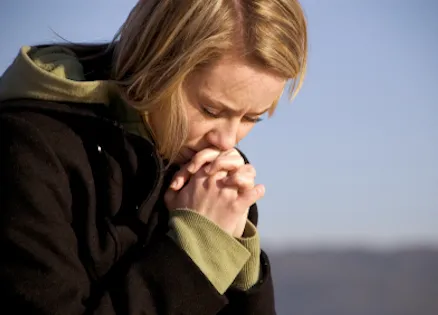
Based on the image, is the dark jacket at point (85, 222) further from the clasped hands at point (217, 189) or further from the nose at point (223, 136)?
the nose at point (223, 136)

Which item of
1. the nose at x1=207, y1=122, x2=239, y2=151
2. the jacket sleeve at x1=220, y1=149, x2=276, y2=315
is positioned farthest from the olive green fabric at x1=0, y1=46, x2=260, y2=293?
the nose at x1=207, y1=122, x2=239, y2=151

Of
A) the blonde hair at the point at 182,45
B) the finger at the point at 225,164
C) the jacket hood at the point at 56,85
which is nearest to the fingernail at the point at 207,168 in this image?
the finger at the point at 225,164

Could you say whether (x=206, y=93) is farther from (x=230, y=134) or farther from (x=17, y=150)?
(x=17, y=150)

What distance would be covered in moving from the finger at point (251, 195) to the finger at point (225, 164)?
84 millimetres

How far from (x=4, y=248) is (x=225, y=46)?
90 centimetres

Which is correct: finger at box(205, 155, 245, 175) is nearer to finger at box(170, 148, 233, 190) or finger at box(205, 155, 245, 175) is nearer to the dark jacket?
finger at box(170, 148, 233, 190)

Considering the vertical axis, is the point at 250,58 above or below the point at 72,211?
above

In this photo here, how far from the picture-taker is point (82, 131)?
2959 millimetres

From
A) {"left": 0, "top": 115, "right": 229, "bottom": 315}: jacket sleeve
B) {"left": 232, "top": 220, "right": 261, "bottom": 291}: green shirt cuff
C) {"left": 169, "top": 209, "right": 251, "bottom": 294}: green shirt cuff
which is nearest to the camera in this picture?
{"left": 0, "top": 115, "right": 229, "bottom": 315}: jacket sleeve

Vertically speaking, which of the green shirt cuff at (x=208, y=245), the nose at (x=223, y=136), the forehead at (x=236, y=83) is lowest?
the green shirt cuff at (x=208, y=245)

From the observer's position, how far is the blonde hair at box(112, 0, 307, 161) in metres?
2.99

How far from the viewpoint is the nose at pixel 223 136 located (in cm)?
305

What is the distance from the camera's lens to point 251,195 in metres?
3.07

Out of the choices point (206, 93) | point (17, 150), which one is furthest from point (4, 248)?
point (206, 93)
